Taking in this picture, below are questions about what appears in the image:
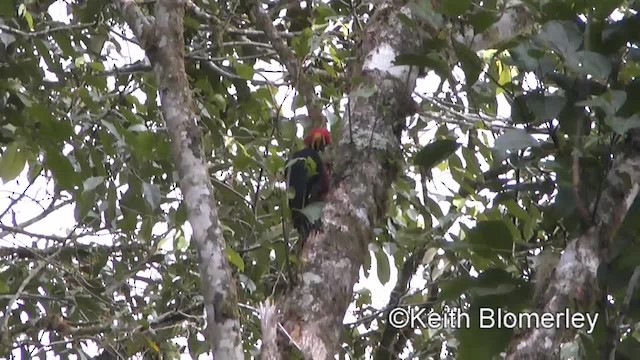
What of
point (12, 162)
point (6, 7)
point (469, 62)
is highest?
point (6, 7)

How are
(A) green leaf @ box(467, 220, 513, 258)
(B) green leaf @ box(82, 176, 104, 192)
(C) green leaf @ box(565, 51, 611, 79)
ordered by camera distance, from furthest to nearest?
(B) green leaf @ box(82, 176, 104, 192)
(A) green leaf @ box(467, 220, 513, 258)
(C) green leaf @ box(565, 51, 611, 79)

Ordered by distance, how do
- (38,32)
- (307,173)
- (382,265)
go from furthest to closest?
(382,265), (38,32), (307,173)

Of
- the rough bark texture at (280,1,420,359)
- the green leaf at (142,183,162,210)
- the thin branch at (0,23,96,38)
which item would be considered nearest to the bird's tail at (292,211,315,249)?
the rough bark texture at (280,1,420,359)

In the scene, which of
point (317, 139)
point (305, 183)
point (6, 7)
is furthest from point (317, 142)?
point (6, 7)

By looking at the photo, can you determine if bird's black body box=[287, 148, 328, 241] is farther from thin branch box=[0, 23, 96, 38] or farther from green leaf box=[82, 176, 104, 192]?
thin branch box=[0, 23, 96, 38]

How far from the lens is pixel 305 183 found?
2.71 meters

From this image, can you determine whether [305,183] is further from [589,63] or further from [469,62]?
[589,63]

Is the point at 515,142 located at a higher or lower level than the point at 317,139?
lower

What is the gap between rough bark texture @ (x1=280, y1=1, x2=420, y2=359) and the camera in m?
1.65

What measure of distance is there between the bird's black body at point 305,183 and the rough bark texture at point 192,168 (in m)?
0.31

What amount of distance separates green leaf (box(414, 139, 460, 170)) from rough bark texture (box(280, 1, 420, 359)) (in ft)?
0.20

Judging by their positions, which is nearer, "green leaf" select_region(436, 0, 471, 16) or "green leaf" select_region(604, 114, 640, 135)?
"green leaf" select_region(604, 114, 640, 135)

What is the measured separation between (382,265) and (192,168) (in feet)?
4.21

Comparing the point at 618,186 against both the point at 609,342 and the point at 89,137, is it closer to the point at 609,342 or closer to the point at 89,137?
the point at 609,342
